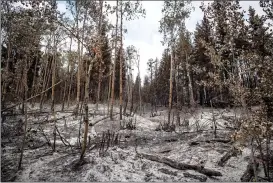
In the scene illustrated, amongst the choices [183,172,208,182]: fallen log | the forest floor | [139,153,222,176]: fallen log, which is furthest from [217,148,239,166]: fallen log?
[183,172,208,182]: fallen log

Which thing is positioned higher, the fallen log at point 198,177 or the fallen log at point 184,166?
the fallen log at point 184,166

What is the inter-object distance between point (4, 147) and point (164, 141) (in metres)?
7.21

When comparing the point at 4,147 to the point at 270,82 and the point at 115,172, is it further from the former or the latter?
the point at 270,82

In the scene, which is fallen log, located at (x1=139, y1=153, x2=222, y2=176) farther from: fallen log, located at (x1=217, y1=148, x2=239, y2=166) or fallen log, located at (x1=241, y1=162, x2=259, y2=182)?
fallen log, located at (x1=217, y1=148, x2=239, y2=166)

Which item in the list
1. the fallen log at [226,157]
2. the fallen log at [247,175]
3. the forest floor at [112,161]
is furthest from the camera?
the fallen log at [226,157]

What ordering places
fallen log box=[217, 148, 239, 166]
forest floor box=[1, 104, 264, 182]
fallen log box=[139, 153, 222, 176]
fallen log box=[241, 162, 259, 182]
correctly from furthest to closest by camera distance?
fallen log box=[217, 148, 239, 166]
fallen log box=[139, 153, 222, 176]
forest floor box=[1, 104, 264, 182]
fallen log box=[241, 162, 259, 182]

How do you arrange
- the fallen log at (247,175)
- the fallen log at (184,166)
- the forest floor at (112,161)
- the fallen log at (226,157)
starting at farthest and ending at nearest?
the fallen log at (226,157), the fallen log at (184,166), the forest floor at (112,161), the fallen log at (247,175)

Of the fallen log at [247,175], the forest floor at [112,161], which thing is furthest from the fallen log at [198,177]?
the fallen log at [247,175]

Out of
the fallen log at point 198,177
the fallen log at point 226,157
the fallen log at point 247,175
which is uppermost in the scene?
the fallen log at point 226,157

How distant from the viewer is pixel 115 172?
8.25m

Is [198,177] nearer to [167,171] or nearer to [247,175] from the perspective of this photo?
[167,171]

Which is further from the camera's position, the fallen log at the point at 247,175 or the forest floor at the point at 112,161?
the forest floor at the point at 112,161

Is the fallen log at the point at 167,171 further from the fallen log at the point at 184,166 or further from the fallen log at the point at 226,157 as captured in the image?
the fallen log at the point at 226,157

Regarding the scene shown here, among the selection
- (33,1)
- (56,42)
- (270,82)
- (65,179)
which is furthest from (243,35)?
(56,42)
